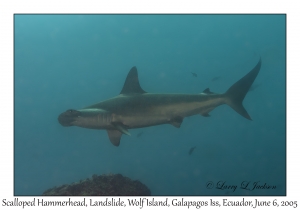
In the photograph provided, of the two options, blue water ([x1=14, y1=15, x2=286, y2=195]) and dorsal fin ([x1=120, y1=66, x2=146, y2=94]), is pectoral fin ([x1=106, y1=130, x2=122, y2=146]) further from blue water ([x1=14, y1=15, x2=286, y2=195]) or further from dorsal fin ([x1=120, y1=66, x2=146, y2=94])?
blue water ([x1=14, y1=15, x2=286, y2=195])

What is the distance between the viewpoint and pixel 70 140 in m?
53.2

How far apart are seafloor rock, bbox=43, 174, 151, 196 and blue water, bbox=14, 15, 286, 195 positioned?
108 feet

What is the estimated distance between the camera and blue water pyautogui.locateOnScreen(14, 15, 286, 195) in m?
46.1

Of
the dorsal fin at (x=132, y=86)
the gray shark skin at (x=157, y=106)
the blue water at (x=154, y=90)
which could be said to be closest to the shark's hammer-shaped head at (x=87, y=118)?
the gray shark skin at (x=157, y=106)

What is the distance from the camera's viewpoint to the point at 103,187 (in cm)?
708

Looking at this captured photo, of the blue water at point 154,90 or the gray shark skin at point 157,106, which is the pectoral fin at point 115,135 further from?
the blue water at point 154,90

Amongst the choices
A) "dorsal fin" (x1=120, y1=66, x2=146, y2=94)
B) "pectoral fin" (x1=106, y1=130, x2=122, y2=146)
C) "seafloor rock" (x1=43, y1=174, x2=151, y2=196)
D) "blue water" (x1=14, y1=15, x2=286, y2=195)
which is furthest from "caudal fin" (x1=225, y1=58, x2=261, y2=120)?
"blue water" (x1=14, y1=15, x2=286, y2=195)

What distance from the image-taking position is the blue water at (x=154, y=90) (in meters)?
46.1

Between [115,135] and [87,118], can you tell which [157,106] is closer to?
[115,135]

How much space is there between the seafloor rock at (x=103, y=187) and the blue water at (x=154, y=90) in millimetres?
32872

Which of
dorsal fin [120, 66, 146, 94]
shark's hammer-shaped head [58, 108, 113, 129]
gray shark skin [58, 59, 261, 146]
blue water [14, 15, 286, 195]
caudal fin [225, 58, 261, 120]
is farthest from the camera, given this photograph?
blue water [14, 15, 286, 195]

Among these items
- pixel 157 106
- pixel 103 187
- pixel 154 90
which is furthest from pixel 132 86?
pixel 154 90

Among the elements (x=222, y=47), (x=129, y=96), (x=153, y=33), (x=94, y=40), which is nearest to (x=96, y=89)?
(x=94, y=40)

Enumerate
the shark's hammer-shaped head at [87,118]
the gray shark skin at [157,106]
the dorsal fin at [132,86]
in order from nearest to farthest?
the shark's hammer-shaped head at [87,118]
the gray shark skin at [157,106]
the dorsal fin at [132,86]
